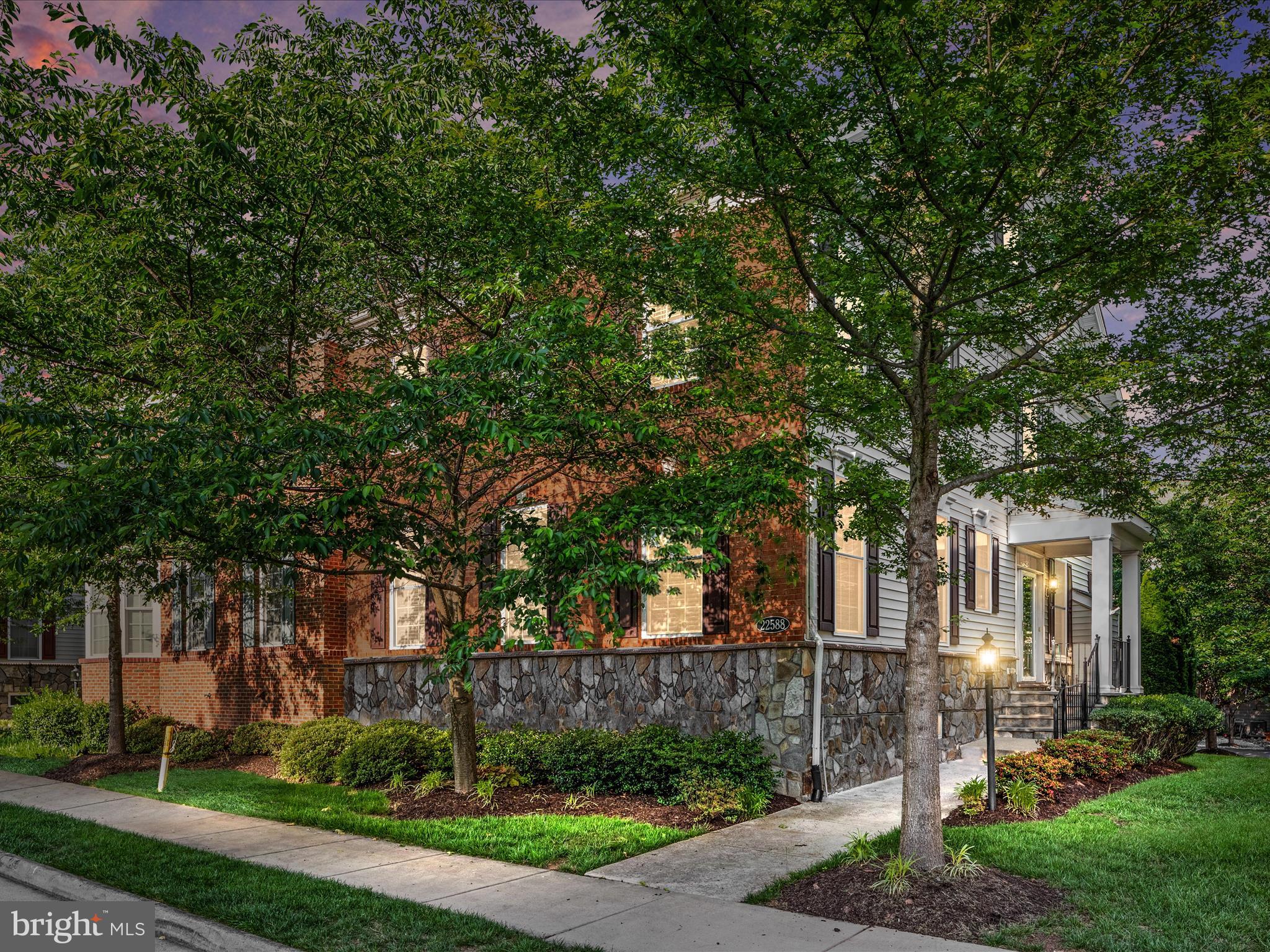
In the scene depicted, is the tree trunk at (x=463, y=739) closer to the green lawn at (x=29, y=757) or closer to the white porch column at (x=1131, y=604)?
the green lawn at (x=29, y=757)

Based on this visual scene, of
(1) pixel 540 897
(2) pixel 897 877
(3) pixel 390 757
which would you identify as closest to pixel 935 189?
(2) pixel 897 877

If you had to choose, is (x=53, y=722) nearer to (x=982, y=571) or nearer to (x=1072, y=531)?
(x=982, y=571)

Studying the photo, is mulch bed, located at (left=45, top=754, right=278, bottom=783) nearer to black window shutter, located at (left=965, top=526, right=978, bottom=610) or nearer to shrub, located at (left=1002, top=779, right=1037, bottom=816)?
shrub, located at (left=1002, top=779, right=1037, bottom=816)

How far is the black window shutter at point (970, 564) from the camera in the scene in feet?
59.1

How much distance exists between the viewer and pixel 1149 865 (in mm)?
8273

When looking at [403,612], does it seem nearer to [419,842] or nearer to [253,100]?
[419,842]

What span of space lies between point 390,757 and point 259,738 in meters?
5.04

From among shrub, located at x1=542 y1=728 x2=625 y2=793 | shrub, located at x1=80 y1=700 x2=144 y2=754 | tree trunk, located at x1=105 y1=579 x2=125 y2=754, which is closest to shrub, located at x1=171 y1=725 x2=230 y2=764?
tree trunk, located at x1=105 y1=579 x2=125 y2=754

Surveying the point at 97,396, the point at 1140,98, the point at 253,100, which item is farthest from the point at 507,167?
the point at 1140,98

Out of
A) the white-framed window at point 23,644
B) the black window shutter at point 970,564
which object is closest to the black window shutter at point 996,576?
the black window shutter at point 970,564

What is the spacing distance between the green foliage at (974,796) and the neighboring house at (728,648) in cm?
179

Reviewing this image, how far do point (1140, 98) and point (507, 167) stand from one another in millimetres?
6243

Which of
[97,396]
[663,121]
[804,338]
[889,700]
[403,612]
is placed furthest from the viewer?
[403,612]

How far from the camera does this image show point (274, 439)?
25.3 ft
